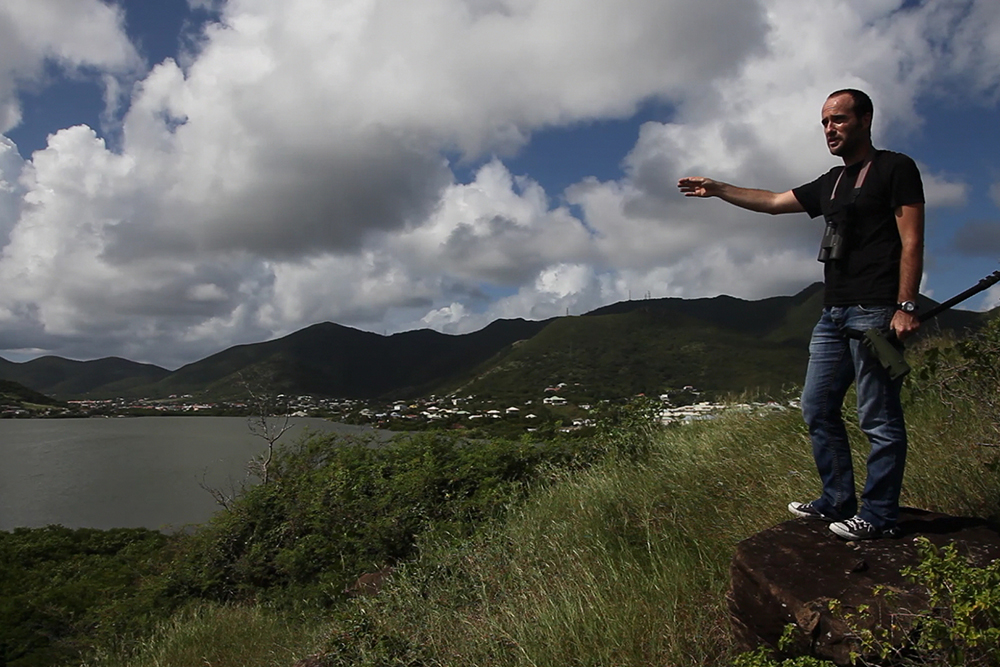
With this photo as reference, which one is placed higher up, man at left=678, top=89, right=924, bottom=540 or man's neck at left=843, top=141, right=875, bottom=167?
man's neck at left=843, top=141, right=875, bottom=167

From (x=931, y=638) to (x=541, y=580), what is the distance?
79.3 inches

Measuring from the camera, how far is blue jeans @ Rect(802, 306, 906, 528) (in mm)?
2582

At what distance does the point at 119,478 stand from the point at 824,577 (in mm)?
45667

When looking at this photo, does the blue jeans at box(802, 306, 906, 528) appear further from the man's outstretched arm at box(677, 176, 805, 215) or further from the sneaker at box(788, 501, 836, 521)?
the man's outstretched arm at box(677, 176, 805, 215)

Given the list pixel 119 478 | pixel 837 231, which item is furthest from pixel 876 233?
pixel 119 478

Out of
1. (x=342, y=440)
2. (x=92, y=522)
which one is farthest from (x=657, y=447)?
(x=92, y=522)

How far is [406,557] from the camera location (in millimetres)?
7020

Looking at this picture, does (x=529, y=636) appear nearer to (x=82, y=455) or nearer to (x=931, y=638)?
(x=931, y=638)

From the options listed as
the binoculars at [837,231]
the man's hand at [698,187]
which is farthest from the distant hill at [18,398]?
the binoculars at [837,231]

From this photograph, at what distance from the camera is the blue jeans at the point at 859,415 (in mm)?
2582

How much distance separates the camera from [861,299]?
2.74 metres

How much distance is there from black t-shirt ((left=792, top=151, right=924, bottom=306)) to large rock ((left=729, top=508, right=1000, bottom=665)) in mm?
1048

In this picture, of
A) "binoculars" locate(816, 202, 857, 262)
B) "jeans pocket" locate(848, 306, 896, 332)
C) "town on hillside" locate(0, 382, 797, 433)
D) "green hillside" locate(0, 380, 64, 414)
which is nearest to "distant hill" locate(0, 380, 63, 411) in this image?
"green hillside" locate(0, 380, 64, 414)

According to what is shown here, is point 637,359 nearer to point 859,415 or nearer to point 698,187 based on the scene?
point 698,187
